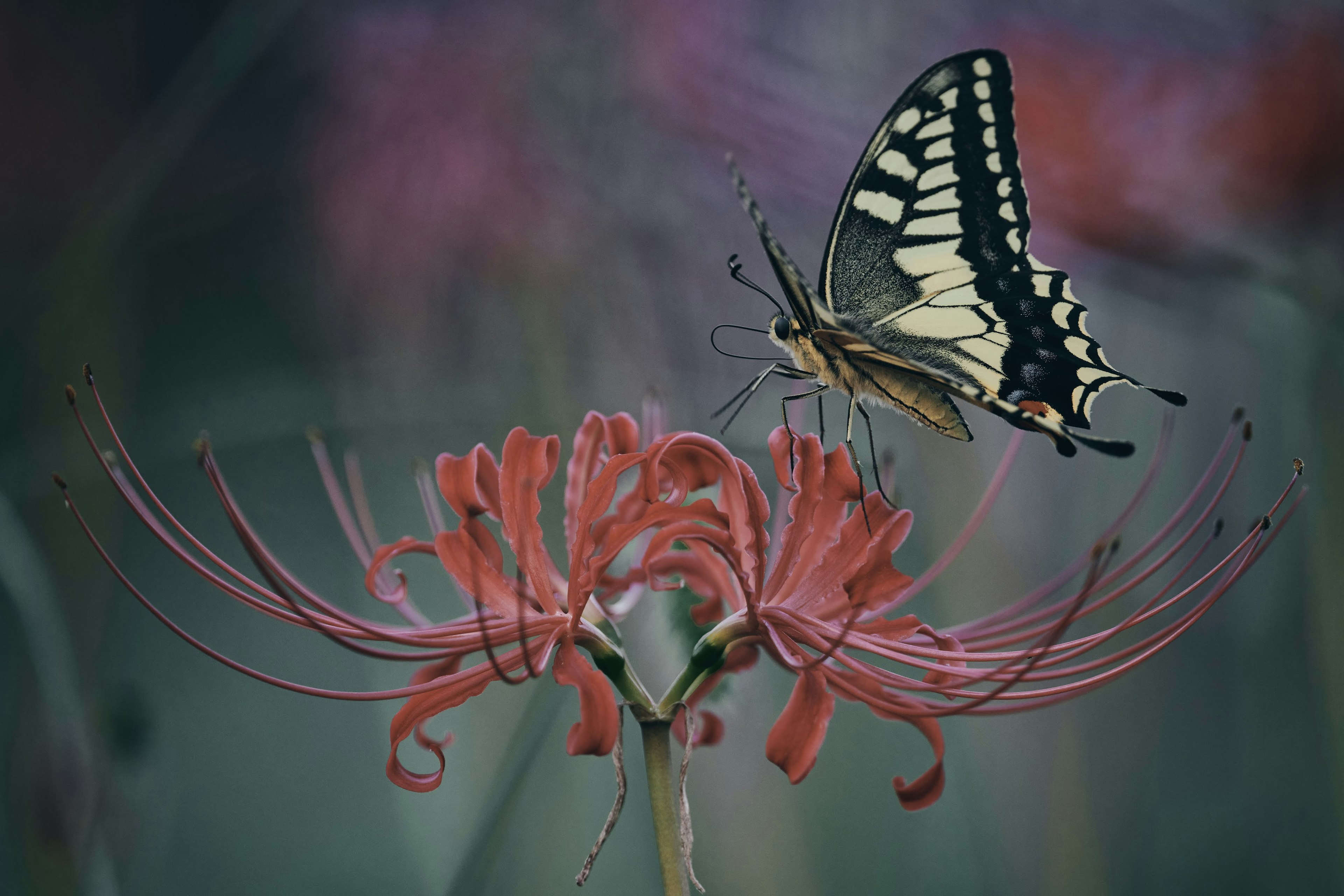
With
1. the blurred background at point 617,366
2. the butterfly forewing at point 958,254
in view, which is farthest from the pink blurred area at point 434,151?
the butterfly forewing at point 958,254

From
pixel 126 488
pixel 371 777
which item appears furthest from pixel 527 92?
pixel 371 777

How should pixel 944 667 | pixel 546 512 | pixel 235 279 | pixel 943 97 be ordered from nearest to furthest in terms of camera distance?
pixel 944 667 < pixel 943 97 < pixel 546 512 < pixel 235 279

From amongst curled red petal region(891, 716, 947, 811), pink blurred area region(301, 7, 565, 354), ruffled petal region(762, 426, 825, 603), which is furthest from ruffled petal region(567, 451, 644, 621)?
pink blurred area region(301, 7, 565, 354)

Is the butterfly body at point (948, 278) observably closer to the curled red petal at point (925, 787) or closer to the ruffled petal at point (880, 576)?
the ruffled petal at point (880, 576)

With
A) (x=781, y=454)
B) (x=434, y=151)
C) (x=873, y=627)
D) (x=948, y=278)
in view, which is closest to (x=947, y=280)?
(x=948, y=278)

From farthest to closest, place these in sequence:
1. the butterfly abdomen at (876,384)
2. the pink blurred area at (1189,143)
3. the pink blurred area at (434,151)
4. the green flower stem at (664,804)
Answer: the pink blurred area at (434,151) → the pink blurred area at (1189,143) → the butterfly abdomen at (876,384) → the green flower stem at (664,804)

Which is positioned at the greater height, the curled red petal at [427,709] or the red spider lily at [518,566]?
the red spider lily at [518,566]

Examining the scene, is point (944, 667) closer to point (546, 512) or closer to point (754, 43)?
point (754, 43)
